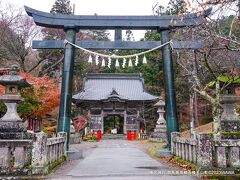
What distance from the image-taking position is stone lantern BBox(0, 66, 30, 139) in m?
9.80

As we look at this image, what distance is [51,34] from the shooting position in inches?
1389

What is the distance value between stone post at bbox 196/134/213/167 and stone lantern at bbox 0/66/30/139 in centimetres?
543

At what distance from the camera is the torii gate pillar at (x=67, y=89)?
505 inches

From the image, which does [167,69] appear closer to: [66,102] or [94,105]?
[66,102]

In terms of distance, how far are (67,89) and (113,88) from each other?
24.1 m

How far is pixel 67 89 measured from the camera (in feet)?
43.0

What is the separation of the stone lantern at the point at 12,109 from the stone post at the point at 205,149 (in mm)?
5427

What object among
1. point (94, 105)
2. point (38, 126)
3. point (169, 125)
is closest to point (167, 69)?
point (169, 125)

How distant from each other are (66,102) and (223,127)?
6406 mm

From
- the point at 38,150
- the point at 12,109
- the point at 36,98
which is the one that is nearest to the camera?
the point at 38,150

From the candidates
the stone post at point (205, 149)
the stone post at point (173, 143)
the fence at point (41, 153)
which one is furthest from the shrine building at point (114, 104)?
the stone post at point (205, 149)

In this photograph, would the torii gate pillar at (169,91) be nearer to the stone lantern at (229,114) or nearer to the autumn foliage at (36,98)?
the stone lantern at (229,114)

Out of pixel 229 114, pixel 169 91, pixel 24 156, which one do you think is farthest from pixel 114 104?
pixel 24 156

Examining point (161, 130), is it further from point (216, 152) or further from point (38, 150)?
point (38, 150)
